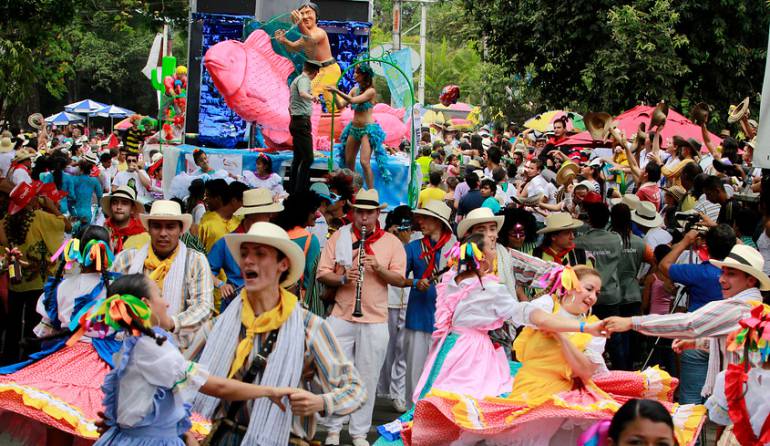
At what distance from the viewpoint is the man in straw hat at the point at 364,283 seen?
9.52 metres

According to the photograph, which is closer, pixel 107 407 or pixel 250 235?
pixel 107 407

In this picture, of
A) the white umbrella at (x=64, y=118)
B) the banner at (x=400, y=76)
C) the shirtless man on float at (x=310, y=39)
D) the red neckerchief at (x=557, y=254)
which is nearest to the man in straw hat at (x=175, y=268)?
the red neckerchief at (x=557, y=254)

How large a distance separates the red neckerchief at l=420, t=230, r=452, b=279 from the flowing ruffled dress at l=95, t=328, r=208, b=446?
16.6ft

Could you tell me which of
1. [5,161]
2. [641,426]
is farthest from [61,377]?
[5,161]

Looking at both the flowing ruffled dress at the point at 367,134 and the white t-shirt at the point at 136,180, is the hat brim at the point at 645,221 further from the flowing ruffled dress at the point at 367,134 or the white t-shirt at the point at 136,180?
the white t-shirt at the point at 136,180

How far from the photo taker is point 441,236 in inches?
404

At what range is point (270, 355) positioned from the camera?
17.7 feet

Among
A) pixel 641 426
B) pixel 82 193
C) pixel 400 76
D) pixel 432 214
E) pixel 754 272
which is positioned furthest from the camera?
pixel 82 193

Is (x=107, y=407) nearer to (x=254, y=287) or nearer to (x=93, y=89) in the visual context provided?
(x=254, y=287)

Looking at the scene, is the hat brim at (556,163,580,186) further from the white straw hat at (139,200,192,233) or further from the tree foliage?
the white straw hat at (139,200,192,233)

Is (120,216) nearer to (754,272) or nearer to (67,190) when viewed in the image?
(754,272)

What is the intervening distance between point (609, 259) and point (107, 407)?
6457 millimetres

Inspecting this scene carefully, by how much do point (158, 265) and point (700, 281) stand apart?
4.24m

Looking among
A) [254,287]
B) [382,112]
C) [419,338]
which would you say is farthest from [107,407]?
[382,112]
